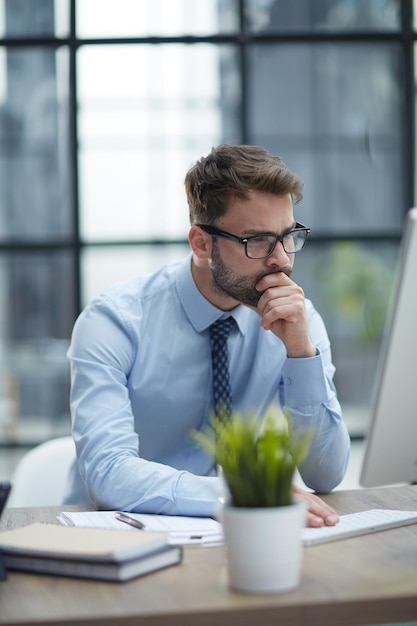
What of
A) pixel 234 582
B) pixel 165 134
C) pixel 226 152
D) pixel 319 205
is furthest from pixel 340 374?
pixel 234 582

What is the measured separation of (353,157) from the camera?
407 centimetres

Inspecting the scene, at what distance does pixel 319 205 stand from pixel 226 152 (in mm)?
1881

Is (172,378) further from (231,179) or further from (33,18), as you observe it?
(33,18)

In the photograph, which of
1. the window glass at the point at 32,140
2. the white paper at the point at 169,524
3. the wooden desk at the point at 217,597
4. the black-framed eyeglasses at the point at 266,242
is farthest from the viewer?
the window glass at the point at 32,140

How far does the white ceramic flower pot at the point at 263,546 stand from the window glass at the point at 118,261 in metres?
2.87

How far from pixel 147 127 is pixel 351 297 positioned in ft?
4.04

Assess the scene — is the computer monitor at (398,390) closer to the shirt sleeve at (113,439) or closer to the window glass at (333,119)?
the shirt sleeve at (113,439)

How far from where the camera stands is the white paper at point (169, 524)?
5.03ft

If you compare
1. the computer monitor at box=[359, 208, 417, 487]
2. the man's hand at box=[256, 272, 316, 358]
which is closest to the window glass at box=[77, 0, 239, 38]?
the man's hand at box=[256, 272, 316, 358]

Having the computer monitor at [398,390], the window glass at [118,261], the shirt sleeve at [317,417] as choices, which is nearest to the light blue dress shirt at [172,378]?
the shirt sleeve at [317,417]

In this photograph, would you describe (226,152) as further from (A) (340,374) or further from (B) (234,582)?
(A) (340,374)

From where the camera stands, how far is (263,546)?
1183mm

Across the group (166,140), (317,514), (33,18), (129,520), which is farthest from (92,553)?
(33,18)

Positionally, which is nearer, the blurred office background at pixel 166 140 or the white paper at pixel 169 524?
the white paper at pixel 169 524
